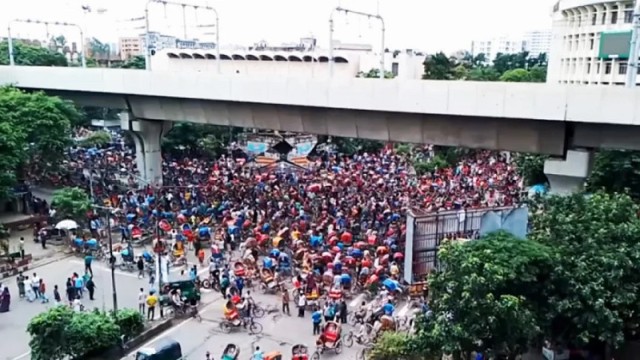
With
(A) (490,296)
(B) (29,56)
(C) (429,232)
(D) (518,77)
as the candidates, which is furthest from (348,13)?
(B) (29,56)

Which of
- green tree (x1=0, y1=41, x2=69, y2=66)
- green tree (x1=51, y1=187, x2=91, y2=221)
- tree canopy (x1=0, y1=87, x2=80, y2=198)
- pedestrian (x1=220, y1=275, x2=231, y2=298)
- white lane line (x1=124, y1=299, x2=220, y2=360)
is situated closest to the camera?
white lane line (x1=124, y1=299, x2=220, y2=360)

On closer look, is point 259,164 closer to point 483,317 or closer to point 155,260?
point 155,260

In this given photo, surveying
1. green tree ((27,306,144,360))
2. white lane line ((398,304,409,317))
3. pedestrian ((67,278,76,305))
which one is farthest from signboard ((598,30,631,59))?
green tree ((27,306,144,360))

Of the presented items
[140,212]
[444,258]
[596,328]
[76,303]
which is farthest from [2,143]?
[596,328]

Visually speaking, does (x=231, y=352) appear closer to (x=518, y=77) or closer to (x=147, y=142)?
(x=147, y=142)

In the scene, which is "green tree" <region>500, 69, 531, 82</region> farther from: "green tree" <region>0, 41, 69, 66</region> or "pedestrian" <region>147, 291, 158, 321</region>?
"pedestrian" <region>147, 291, 158, 321</region>

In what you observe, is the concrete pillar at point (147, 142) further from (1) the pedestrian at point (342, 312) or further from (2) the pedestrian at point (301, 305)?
(1) the pedestrian at point (342, 312)
